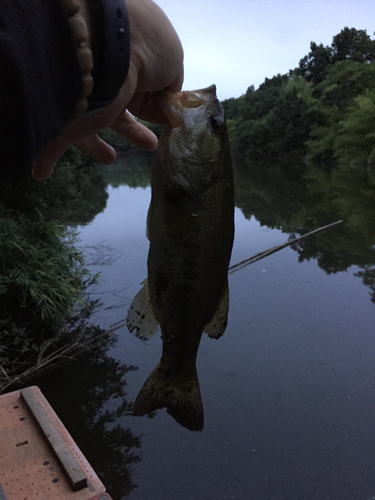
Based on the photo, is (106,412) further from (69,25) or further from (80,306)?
(69,25)

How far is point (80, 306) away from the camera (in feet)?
24.7

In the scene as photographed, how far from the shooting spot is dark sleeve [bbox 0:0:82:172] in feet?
2.72

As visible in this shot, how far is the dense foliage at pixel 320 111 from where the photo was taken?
1480 inches

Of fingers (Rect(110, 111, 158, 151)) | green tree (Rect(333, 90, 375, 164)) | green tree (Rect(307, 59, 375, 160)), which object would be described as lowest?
fingers (Rect(110, 111, 158, 151))

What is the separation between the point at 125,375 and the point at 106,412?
0.72 metres

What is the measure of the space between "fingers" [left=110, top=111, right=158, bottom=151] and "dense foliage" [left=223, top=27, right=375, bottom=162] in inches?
1378

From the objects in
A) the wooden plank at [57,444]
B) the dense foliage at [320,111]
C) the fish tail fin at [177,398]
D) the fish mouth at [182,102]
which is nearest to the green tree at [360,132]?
the dense foliage at [320,111]

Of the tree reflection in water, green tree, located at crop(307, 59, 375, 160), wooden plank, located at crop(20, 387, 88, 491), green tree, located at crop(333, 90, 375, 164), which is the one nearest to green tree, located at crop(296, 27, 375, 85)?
green tree, located at crop(307, 59, 375, 160)

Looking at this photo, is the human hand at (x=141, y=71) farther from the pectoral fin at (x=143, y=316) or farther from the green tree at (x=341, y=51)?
the green tree at (x=341, y=51)

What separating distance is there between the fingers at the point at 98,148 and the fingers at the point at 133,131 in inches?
3.4

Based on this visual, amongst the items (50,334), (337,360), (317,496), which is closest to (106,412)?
(50,334)

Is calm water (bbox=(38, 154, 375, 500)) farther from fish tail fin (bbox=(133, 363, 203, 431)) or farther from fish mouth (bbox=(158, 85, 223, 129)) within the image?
fish mouth (bbox=(158, 85, 223, 129))

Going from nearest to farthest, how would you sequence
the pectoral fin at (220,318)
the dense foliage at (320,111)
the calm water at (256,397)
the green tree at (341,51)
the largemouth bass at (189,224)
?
1. the largemouth bass at (189,224)
2. the pectoral fin at (220,318)
3. the calm water at (256,397)
4. the dense foliage at (320,111)
5. the green tree at (341,51)

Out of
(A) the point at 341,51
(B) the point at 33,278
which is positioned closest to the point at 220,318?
(B) the point at 33,278
